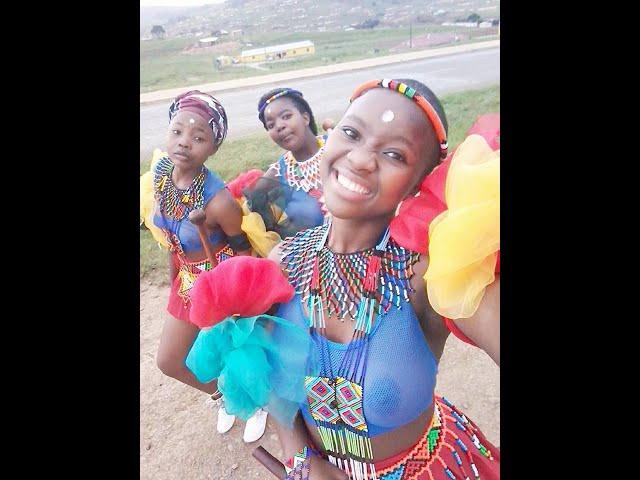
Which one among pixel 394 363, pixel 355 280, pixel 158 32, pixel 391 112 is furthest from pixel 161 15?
pixel 394 363

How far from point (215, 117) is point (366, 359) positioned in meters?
1.12

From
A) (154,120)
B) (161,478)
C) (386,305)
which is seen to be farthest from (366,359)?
(161,478)

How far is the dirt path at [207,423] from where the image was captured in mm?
2193

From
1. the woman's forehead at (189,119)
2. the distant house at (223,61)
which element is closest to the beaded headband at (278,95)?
the distant house at (223,61)

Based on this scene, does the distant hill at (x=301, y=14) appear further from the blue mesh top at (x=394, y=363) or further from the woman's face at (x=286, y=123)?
the blue mesh top at (x=394, y=363)

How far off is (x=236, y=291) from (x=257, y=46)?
108 centimetres

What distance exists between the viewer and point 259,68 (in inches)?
72.6

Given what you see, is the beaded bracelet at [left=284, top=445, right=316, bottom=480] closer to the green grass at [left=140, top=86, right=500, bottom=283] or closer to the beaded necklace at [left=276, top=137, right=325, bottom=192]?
the beaded necklace at [left=276, top=137, right=325, bottom=192]

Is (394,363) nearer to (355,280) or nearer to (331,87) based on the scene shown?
(355,280)

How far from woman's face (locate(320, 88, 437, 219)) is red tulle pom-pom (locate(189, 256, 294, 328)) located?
224 millimetres

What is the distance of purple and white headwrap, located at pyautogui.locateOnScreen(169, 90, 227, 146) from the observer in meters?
1.74

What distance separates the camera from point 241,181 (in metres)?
1.96

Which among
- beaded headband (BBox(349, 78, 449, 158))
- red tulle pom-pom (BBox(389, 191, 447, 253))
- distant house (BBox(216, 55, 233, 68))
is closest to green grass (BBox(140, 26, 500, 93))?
distant house (BBox(216, 55, 233, 68))
